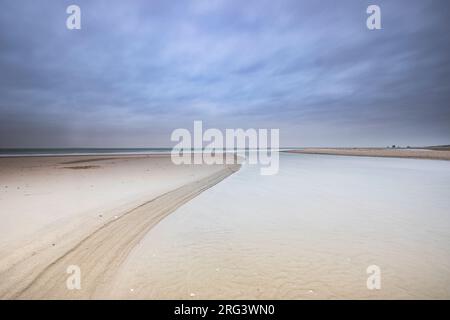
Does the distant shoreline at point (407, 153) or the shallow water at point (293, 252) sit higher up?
the distant shoreline at point (407, 153)

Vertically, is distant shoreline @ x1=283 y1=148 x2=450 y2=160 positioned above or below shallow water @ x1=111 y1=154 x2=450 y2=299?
above

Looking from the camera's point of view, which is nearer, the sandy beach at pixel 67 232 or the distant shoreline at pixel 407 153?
the sandy beach at pixel 67 232

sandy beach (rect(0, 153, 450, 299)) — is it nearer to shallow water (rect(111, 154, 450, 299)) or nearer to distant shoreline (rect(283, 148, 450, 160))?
shallow water (rect(111, 154, 450, 299))

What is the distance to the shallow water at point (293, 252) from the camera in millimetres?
3340

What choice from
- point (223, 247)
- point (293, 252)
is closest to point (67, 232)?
point (223, 247)

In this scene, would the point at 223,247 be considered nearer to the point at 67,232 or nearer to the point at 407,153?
the point at 67,232

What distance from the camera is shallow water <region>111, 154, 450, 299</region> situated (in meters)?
3.34

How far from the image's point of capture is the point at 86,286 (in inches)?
130

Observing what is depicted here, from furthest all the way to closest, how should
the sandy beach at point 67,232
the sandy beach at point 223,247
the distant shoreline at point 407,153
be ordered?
the distant shoreline at point 407,153
the sandy beach at point 67,232
the sandy beach at point 223,247

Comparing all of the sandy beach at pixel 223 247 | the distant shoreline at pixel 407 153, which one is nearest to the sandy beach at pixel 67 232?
the sandy beach at pixel 223 247

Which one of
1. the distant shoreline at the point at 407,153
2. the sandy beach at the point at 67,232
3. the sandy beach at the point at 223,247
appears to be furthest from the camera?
the distant shoreline at the point at 407,153

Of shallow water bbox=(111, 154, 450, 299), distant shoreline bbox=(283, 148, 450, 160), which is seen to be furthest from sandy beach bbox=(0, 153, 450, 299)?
distant shoreline bbox=(283, 148, 450, 160)

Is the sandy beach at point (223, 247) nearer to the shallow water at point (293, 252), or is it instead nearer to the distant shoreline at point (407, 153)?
the shallow water at point (293, 252)
